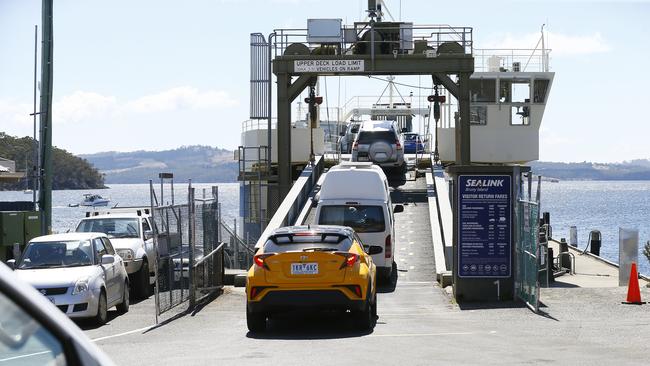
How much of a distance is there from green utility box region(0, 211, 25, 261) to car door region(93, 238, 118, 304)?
27.7 feet

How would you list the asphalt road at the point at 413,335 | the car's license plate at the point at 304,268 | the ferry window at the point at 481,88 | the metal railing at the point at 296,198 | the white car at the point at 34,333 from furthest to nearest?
the ferry window at the point at 481,88, the metal railing at the point at 296,198, the car's license plate at the point at 304,268, the asphalt road at the point at 413,335, the white car at the point at 34,333

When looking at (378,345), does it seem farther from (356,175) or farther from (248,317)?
(356,175)

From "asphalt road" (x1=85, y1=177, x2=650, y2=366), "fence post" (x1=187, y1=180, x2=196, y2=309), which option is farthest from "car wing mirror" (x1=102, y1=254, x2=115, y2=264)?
"fence post" (x1=187, y1=180, x2=196, y2=309)

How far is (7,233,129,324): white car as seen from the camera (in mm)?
16359

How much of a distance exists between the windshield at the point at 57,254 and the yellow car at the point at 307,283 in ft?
14.0

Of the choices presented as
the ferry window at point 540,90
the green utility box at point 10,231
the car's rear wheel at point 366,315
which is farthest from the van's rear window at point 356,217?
the ferry window at point 540,90

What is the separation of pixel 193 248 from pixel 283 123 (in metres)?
21.6

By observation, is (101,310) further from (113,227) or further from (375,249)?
(113,227)

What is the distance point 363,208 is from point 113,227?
5.38 m

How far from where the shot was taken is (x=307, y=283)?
14.2 meters

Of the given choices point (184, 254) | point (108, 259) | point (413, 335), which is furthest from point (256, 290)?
point (184, 254)

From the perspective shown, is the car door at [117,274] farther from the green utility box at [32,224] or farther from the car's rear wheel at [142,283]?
the green utility box at [32,224]

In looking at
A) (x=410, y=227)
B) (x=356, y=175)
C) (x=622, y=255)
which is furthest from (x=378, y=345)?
(x=410, y=227)

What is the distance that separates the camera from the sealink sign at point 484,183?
60.1 ft
